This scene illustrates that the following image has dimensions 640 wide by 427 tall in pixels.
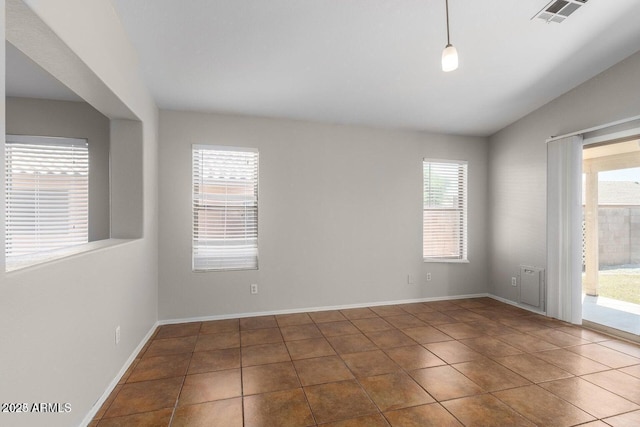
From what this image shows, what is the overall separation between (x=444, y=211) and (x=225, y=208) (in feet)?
10.9

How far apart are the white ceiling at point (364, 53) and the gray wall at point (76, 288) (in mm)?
487

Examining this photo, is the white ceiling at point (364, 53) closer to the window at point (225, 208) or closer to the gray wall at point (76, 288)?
the gray wall at point (76, 288)

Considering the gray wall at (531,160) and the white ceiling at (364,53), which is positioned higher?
the white ceiling at (364,53)

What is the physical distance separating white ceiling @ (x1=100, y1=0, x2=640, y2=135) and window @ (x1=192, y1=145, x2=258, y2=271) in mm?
615

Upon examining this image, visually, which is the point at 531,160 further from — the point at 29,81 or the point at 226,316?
the point at 29,81

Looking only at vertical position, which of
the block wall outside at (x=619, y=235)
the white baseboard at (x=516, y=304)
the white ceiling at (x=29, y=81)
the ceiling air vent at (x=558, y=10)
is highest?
the ceiling air vent at (x=558, y=10)

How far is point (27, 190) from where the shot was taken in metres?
3.29

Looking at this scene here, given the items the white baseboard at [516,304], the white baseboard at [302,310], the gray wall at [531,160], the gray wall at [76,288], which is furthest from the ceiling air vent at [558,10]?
the white baseboard at [302,310]

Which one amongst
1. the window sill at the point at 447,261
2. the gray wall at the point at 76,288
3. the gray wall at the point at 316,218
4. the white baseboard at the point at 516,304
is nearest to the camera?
the gray wall at the point at 76,288

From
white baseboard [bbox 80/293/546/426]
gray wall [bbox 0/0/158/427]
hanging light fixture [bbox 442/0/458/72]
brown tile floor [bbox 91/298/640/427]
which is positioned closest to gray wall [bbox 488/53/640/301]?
white baseboard [bbox 80/293/546/426]

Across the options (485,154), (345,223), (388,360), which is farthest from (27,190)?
(485,154)

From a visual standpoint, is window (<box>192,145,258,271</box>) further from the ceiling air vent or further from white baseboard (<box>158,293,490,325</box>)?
the ceiling air vent

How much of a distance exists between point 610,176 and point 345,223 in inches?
129

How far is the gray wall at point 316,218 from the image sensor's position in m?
3.87
